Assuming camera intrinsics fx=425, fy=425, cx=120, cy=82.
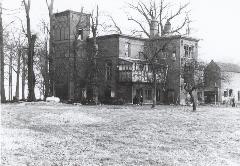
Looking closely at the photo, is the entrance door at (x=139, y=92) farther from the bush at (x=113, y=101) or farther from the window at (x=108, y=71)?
the window at (x=108, y=71)

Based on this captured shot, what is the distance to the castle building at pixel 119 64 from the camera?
172 ft

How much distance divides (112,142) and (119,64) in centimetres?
3728

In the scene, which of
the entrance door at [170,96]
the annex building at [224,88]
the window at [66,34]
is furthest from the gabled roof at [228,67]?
the window at [66,34]

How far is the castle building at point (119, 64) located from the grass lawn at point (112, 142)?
27.6 m

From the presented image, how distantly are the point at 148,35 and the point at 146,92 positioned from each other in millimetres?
11830

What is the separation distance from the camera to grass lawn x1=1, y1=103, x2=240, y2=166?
13133 mm

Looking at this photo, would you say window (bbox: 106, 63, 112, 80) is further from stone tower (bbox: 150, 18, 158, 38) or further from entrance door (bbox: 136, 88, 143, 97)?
stone tower (bbox: 150, 18, 158, 38)

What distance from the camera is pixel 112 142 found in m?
16.5

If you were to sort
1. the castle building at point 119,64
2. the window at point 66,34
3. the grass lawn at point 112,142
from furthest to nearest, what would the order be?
1. the window at point 66,34
2. the castle building at point 119,64
3. the grass lawn at point 112,142

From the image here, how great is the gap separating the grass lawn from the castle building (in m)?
27.6

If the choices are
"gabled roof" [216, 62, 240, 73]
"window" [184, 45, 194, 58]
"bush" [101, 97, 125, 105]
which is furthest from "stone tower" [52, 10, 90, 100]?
"gabled roof" [216, 62, 240, 73]

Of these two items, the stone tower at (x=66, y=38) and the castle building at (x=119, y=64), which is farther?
the stone tower at (x=66, y=38)

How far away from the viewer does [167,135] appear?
63.4 ft

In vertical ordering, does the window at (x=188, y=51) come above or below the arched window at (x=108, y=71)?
above
